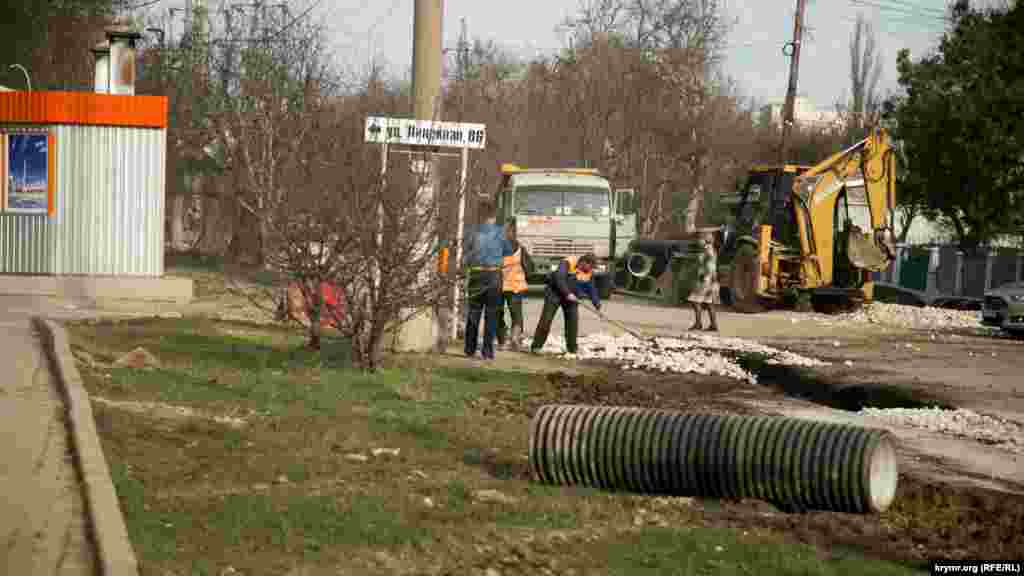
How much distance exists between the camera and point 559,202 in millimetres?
30906

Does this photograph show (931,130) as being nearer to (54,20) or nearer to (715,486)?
(54,20)

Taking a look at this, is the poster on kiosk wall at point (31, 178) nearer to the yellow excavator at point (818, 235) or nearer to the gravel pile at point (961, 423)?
the yellow excavator at point (818, 235)

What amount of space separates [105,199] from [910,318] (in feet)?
50.2

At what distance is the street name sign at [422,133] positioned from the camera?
1495 cm

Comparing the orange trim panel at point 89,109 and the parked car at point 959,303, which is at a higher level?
the orange trim panel at point 89,109

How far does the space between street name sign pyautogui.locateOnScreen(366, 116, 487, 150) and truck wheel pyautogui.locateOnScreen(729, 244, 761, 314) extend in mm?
13240

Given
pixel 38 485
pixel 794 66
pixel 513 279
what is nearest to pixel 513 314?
pixel 513 279

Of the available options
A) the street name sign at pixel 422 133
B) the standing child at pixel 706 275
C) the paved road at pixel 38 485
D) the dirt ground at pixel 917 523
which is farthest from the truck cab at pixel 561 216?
the dirt ground at pixel 917 523

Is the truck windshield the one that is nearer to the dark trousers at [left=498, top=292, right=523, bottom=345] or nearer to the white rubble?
the white rubble

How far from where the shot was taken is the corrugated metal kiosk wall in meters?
22.2

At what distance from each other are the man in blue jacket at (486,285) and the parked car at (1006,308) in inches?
466

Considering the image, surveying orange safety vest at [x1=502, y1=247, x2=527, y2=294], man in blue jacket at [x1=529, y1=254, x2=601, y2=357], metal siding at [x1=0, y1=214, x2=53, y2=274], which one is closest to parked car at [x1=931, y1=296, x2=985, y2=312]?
man in blue jacket at [x1=529, y1=254, x2=601, y2=357]

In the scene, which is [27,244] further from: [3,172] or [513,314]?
[513,314]

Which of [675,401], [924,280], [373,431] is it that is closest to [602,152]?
[924,280]
